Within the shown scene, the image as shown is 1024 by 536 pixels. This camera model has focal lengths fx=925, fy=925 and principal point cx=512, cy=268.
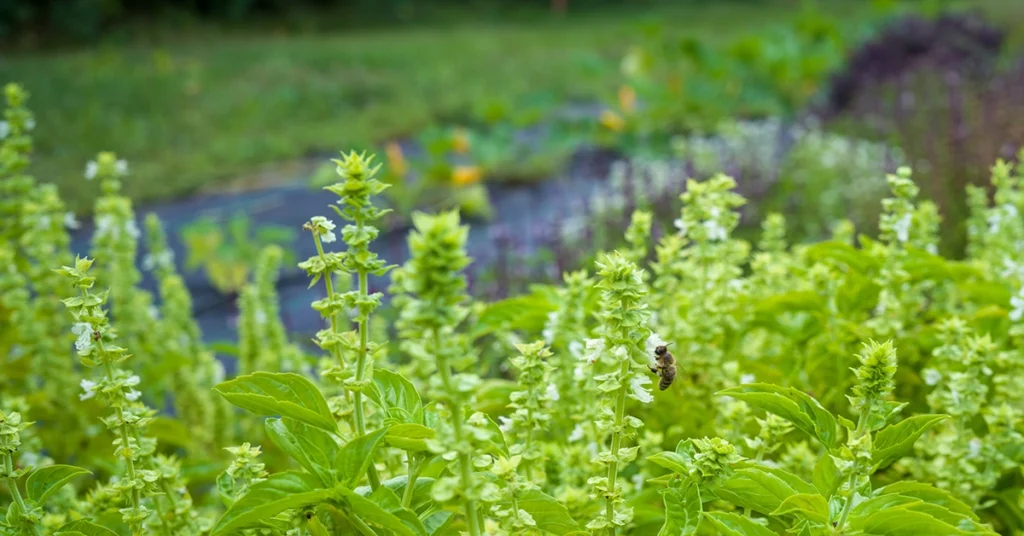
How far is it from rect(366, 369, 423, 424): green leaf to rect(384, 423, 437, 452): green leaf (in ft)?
0.27

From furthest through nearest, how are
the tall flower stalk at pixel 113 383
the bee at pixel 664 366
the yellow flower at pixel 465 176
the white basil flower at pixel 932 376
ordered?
the yellow flower at pixel 465 176, the white basil flower at pixel 932 376, the bee at pixel 664 366, the tall flower stalk at pixel 113 383

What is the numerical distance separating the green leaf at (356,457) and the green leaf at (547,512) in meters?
0.22

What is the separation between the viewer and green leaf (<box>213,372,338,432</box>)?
126cm

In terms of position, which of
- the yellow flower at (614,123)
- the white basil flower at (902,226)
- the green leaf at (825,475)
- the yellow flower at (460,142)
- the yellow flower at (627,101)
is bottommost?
the yellow flower at (460,142)

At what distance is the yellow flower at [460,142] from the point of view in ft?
22.3

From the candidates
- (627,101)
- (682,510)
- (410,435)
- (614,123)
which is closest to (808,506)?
(682,510)

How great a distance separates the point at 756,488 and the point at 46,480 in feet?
3.63

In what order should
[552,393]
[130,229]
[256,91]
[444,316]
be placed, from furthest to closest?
[256,91] → [130,229] → [552,393] → [444,316]

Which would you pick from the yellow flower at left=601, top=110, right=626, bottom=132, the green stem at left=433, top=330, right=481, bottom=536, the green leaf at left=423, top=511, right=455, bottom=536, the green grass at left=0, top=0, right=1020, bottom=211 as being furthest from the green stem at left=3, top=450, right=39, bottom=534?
the yellow flower at left=601, top=110, right=626, bottom=132

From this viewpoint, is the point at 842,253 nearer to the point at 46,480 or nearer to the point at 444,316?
the point at 444,316

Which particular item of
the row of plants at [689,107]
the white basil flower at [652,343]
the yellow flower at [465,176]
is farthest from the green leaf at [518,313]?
the yellow flower at [465,176]

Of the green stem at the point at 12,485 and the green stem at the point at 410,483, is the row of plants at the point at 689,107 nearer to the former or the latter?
the green stem at the point at 12,485

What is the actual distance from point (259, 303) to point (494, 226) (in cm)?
319

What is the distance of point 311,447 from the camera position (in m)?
1.33
